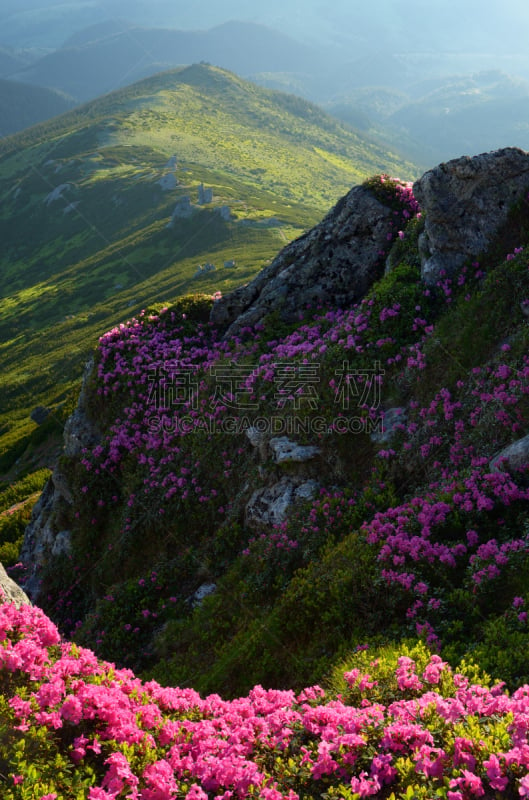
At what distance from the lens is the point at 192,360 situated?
21703 mm

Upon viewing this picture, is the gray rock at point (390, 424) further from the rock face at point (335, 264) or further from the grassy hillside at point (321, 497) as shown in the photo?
the rock face at point (335, 264)

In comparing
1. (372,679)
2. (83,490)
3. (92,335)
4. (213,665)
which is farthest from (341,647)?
(92,335)

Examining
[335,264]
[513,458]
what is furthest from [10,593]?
[335,264]

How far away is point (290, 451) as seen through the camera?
48.9 ft

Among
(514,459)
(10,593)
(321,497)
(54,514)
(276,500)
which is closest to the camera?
(10,593)

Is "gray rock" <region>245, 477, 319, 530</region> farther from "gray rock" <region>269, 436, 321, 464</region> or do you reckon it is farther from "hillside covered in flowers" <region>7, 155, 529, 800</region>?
"gray rock" <region>269, 436, 321, 464</region>

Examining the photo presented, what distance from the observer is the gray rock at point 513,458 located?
10336 millimetres

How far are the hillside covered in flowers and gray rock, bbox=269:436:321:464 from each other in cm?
7

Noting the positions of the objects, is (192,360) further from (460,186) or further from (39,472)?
(39,472)

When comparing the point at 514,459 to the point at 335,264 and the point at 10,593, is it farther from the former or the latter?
the point at 335,264

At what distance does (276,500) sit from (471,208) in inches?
429

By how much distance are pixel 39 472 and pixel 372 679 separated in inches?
1453

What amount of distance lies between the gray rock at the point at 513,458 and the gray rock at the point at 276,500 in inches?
187

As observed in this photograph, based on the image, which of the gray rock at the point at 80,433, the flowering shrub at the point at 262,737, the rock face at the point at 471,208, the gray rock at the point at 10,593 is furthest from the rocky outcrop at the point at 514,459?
the gray rock at the point at 80,433
